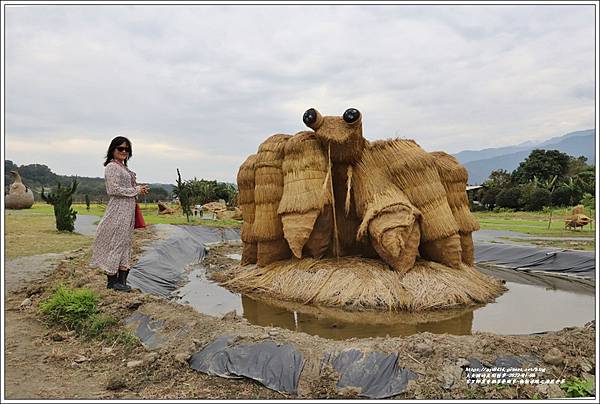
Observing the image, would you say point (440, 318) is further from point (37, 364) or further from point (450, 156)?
point (37, 364)

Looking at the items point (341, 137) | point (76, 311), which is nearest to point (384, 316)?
point (341, 137)

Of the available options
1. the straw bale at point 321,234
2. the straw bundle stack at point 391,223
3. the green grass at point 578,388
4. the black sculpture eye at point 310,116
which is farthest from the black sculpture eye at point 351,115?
the green grass at point 578,388

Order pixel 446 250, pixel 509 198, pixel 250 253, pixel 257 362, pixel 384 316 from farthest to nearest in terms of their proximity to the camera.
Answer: pixel 509 198
pixel 250 253
pixel 446 250
pixel 384 316
pixel 257 362

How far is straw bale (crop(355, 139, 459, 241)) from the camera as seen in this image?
8.43 m

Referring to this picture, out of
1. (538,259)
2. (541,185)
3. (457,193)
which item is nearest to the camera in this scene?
(457,193)

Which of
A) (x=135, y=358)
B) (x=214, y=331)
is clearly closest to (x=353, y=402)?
(x=214, y=331)

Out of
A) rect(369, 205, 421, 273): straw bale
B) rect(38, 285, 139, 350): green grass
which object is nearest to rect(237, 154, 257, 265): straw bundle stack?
rect(369, 205, 421, 273): straw bale

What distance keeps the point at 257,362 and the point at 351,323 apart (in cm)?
277

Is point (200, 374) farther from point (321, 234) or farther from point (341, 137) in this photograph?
point (341, 137)

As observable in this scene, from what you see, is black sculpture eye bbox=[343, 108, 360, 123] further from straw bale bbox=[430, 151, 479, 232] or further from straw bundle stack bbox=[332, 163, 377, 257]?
straw bale bbox=[430, 151, 479, 232]

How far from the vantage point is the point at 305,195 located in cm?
846

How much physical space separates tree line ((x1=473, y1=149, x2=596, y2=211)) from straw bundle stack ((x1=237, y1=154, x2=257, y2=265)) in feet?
89.5

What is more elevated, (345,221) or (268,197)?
(268,197)

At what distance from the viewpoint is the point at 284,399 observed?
3859mm
